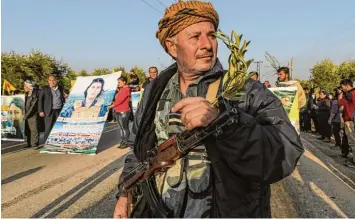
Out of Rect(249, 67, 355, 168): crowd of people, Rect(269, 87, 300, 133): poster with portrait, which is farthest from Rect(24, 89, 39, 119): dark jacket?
Rect(269, 87, 300, 133): poster with portrait

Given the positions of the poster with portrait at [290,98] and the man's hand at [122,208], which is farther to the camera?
the poster with portrait at [290,98]

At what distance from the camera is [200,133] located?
124 centimetres

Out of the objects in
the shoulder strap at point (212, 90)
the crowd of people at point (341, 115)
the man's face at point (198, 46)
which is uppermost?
the man's face at point (198, 46)

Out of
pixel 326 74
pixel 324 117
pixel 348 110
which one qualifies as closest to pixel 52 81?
pixel 348 110

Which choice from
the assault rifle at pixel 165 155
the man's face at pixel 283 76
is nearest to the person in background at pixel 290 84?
the man's face at pixel 283 76

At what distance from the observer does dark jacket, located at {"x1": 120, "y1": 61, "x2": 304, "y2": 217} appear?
4.03ft

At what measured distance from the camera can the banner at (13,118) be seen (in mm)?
11742

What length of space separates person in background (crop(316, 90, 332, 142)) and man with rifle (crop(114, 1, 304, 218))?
13.3m

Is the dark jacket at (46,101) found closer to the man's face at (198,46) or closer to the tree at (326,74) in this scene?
the man's face at (198,46)

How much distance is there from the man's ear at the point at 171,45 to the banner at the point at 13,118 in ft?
34.9

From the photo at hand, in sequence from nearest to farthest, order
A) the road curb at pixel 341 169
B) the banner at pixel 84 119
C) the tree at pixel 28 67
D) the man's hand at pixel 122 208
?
the man's hand at pixel 122 208 < the road curb at pixel 341 169 < the banner at pixel 84 119 < the tree at pixel 28 67

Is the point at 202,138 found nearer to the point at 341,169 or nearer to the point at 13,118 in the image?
the point at 341,169

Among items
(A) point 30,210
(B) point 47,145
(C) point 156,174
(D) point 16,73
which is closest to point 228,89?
(C) point 156,174

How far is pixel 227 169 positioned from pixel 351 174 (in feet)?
22.7
